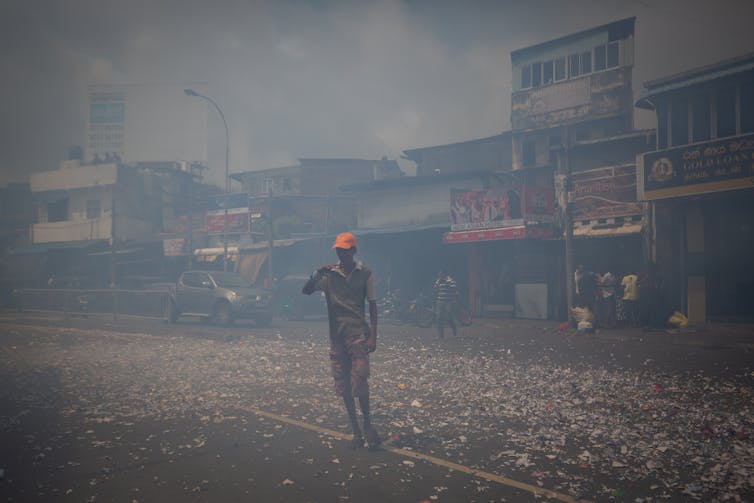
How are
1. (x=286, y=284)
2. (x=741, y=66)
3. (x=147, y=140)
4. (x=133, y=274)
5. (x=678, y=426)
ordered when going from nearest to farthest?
(x=678, y=426)
(x=741, y=66)
(x=286, y=284)
(x=133, y=274)
(x=147, y=140)

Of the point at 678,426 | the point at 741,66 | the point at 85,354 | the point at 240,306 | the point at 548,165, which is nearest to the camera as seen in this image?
the point at 678,426

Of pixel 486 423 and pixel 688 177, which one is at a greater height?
pixel 688 177

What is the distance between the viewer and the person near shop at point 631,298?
1788 cm

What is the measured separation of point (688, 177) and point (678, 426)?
14704mm

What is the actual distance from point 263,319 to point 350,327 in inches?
598

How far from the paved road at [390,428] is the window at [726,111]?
9645 mm

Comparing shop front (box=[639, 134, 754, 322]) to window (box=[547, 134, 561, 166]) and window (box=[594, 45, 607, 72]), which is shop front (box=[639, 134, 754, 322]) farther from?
window (box=[594, 45, 607, 72])

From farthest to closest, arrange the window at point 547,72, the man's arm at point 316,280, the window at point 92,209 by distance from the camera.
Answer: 1. the window at point 92,209
2. the window at point 547,72
3. the man's arm at point 316,280

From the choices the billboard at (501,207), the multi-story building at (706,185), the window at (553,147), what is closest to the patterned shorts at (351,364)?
the multi-story building at (706,185)

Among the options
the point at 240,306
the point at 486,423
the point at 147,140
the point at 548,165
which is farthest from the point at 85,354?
the point at 147,140

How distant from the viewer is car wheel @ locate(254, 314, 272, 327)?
64.4 ft

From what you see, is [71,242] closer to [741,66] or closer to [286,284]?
[286,284]

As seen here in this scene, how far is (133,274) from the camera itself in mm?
39719

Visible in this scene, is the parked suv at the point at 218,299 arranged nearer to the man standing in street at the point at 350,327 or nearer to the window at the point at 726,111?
the man standing in street at the point at 350,327
